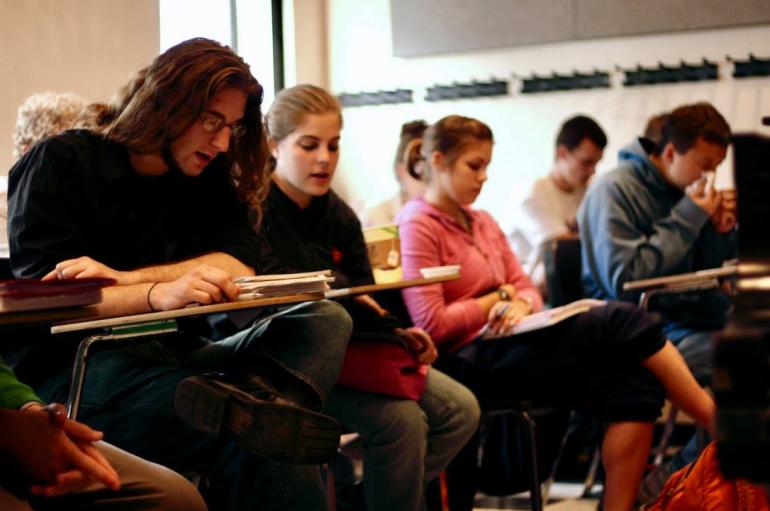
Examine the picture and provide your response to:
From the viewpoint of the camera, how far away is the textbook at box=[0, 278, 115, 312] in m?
1.38

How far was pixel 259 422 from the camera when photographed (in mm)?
Result: 1754

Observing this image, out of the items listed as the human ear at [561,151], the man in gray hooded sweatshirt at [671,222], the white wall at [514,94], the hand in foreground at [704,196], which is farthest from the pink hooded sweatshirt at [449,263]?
the white wall at [514,94]

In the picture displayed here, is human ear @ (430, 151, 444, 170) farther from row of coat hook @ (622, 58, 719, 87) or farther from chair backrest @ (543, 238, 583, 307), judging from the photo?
row of coat hook @ (622, 58, 719, 87)

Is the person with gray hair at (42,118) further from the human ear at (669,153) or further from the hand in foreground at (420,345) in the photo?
the human ear at (669,153)

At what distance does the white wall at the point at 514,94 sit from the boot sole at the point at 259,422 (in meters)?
3.95

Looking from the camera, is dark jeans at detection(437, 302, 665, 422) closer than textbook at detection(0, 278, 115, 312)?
No

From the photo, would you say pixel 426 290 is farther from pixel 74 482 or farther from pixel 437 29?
pixel 437 29

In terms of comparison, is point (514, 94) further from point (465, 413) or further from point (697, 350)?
point (465, 413)

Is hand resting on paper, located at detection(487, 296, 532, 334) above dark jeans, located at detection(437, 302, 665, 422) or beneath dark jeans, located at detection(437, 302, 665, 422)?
above

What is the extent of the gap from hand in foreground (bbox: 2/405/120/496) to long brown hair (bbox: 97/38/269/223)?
76cm

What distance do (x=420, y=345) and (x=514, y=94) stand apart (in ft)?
11.4

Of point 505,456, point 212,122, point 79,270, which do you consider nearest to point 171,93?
point 212,122

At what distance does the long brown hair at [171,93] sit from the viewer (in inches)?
83.7

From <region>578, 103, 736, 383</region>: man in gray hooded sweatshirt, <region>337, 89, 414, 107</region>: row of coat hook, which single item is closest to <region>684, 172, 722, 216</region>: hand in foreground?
<region>578, 103, 736, 383</region>: man in gray hooded sweatshirt
